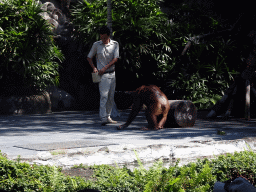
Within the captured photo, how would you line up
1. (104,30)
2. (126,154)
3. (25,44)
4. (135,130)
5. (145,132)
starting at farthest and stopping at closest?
(25,44) → (104,30) → (135,130) → (145,132) → (126,154)

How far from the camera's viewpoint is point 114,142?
233 inches

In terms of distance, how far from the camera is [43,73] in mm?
11648

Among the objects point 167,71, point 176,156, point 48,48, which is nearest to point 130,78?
point 167,71

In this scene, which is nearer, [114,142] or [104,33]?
[114,142]

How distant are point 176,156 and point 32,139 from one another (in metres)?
2.59

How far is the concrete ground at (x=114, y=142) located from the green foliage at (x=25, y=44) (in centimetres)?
203

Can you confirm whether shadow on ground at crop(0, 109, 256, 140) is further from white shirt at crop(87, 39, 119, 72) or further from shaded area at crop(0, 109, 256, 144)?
white shirt at crop(87, 39, 119, 72)

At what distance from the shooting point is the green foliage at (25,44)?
1095cm

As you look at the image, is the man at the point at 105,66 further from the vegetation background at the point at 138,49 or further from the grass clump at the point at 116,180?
the grass clump at the point at 116,180

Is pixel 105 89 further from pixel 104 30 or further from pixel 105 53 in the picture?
pixel 104 30

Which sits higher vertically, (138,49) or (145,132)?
(138,49)

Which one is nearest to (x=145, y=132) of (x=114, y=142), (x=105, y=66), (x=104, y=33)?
(x=114, y=142)

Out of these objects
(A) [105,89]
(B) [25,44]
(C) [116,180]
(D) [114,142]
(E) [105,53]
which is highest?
(B) [25,44]

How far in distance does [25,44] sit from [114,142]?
243 inches
